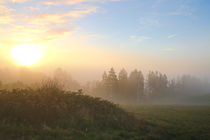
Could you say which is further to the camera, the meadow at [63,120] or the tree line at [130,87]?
the tree line at [130,87]

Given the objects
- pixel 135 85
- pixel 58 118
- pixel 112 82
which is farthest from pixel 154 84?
pixel 58 118

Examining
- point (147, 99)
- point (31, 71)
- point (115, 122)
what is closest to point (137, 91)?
point (147, 99)

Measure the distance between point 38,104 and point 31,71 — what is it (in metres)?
59.8

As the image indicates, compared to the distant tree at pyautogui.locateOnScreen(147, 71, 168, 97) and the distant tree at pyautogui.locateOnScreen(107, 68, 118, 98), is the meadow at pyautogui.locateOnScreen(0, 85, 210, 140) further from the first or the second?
the distant tree at pyautogui.locateOnScreen(147, 71, 168, 97)

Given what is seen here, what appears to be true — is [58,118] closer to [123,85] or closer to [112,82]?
[112,82]

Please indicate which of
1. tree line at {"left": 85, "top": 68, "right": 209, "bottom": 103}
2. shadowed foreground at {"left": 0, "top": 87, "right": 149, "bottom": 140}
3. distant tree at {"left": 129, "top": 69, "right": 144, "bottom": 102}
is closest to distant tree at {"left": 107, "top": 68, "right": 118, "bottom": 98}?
tree line at {"left": 85, "top": 68, "right": 209, "bottom": 103}

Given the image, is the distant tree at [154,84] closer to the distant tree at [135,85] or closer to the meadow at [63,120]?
the distant tree at [135,85]

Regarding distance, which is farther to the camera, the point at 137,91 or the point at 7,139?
the point at 137,91

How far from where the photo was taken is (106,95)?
223 feet

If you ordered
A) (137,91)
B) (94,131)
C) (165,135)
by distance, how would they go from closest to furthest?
(94,131) < (165,135) < (137,91)

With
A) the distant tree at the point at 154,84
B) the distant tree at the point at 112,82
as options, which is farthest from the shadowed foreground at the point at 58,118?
the distant tree at the point at 154,84

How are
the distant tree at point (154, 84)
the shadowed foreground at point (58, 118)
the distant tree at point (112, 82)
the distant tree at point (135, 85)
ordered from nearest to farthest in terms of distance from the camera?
the shadowed foreground at point (58, 118)
the distant tree at point (112, 82)
the distant tree at point (135, 85)
the distant tree at point (154, 84)

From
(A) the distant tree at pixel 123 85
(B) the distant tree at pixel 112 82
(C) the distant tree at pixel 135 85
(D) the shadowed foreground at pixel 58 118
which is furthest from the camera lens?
(C) the distant tree at pixel 135 85

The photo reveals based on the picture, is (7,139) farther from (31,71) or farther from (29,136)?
(31,71)
